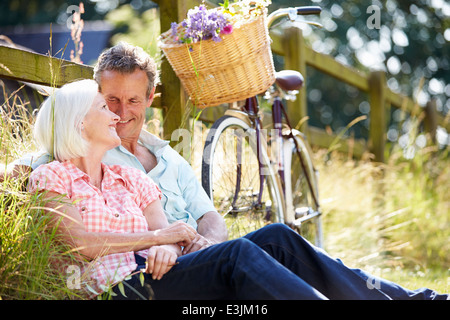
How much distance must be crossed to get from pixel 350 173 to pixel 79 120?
11.0 ft

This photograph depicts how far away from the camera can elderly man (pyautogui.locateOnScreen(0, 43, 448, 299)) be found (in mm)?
1861

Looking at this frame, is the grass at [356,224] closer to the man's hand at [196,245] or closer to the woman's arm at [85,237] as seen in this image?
the woman's arm at [85,237]

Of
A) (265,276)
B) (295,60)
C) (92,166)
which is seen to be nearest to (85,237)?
(92,166)

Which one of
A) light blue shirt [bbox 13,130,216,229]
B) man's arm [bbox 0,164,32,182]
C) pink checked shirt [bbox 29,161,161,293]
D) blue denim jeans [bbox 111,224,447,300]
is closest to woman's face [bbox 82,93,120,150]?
pink checked shirt [bbox 29,161,161,293]

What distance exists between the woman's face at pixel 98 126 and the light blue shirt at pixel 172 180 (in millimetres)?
341

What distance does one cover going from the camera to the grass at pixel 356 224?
1.85 meters

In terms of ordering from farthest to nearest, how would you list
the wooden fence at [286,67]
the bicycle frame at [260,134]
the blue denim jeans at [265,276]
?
the bicycle frame at [260,134] < the wooden fence at [286,67] < the blue denim jeans at [265,276]

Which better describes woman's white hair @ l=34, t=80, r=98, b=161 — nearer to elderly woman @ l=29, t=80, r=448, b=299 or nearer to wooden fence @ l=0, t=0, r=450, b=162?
elderly woman @ l=29, t=80, r=448, b=299

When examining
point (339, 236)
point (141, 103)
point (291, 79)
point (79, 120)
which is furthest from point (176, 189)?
point (339, 236)

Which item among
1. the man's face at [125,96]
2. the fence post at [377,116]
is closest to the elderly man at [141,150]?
the man's face at [125,96]

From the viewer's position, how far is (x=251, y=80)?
9.45ft

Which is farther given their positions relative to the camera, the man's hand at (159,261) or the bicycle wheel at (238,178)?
the bicycle wheel at (238,178)

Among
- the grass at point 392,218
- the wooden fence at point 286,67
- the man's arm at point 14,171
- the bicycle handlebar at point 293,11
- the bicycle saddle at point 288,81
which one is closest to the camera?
the man's arm at point 14,171

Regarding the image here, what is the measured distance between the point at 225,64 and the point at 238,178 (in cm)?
69
